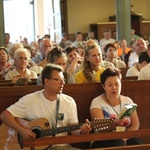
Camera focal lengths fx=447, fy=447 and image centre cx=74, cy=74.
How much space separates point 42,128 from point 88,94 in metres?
0.99

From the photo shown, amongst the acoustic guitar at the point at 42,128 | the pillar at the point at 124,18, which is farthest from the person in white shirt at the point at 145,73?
the pillar at the point at 124,18

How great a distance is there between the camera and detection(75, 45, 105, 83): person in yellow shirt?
18.0ft

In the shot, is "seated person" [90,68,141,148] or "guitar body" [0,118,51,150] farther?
"seated person" [90,68,141,148]

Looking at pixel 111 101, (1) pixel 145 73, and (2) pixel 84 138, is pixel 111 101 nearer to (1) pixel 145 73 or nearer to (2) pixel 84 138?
(1) pixel 145 73

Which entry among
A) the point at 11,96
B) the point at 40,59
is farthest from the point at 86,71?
the point at 40,59

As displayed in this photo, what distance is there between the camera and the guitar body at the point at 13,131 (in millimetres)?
4070

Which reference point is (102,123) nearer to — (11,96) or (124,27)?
(11,96)

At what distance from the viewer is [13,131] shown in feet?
14.3

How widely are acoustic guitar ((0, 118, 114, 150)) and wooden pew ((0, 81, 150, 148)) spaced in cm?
39

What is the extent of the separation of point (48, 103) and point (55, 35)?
46.1 ft

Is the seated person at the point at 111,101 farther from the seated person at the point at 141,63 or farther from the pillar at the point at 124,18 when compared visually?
the pillar at the point at 124,18

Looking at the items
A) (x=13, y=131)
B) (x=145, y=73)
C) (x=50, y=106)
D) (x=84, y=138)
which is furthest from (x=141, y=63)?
(x=84, y=138)

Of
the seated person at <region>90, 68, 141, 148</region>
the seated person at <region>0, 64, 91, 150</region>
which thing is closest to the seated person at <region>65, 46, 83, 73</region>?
the seated person at <region>90, 68, 141, 148</region>

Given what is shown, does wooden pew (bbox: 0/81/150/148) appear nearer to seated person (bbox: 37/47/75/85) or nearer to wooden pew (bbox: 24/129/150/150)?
seated person (bbox: 37/47/75/85)
